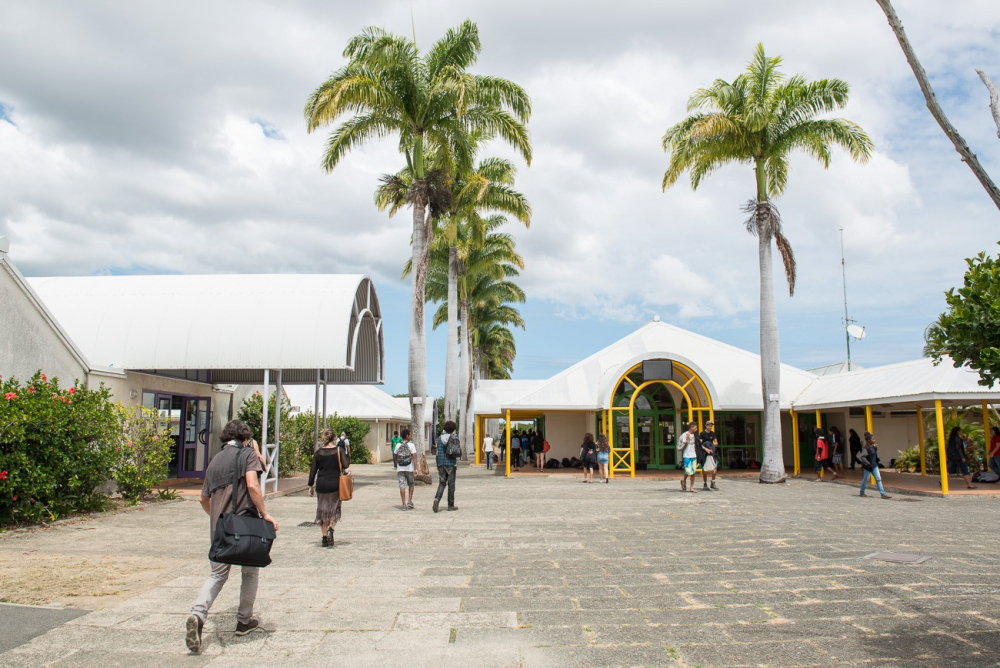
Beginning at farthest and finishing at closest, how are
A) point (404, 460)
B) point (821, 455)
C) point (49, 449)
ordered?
1. point (821, 455)
2. point (404, 460)
3. point (49, 449)

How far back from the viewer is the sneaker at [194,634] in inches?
195

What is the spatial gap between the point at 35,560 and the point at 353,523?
4.55m

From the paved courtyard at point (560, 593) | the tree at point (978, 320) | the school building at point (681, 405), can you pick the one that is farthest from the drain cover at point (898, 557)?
the school building at point (681, 405)

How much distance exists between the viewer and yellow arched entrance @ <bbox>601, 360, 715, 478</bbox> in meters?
21.8

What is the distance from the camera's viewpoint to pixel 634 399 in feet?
75.1

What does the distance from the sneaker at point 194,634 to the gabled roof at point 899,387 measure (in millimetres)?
12284

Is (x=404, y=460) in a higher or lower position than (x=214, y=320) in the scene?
lower

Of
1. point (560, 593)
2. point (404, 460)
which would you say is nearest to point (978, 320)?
point (560, 593)

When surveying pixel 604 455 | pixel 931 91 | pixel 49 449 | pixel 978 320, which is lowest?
pixel 604 455

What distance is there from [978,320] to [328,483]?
23.8 ft

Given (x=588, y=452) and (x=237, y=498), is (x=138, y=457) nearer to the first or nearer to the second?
(x=237, y=498)

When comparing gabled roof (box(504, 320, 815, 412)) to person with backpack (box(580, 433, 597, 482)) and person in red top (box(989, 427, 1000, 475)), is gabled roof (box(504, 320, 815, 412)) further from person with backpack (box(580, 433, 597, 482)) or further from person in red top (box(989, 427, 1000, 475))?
person in red top (box(989, 427, 1000, 475))

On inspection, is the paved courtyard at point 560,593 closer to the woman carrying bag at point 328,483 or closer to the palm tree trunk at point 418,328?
the woman carrying bag at point 328,483

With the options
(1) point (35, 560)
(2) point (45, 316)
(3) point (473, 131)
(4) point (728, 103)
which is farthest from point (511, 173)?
(1) point (35, 560)
